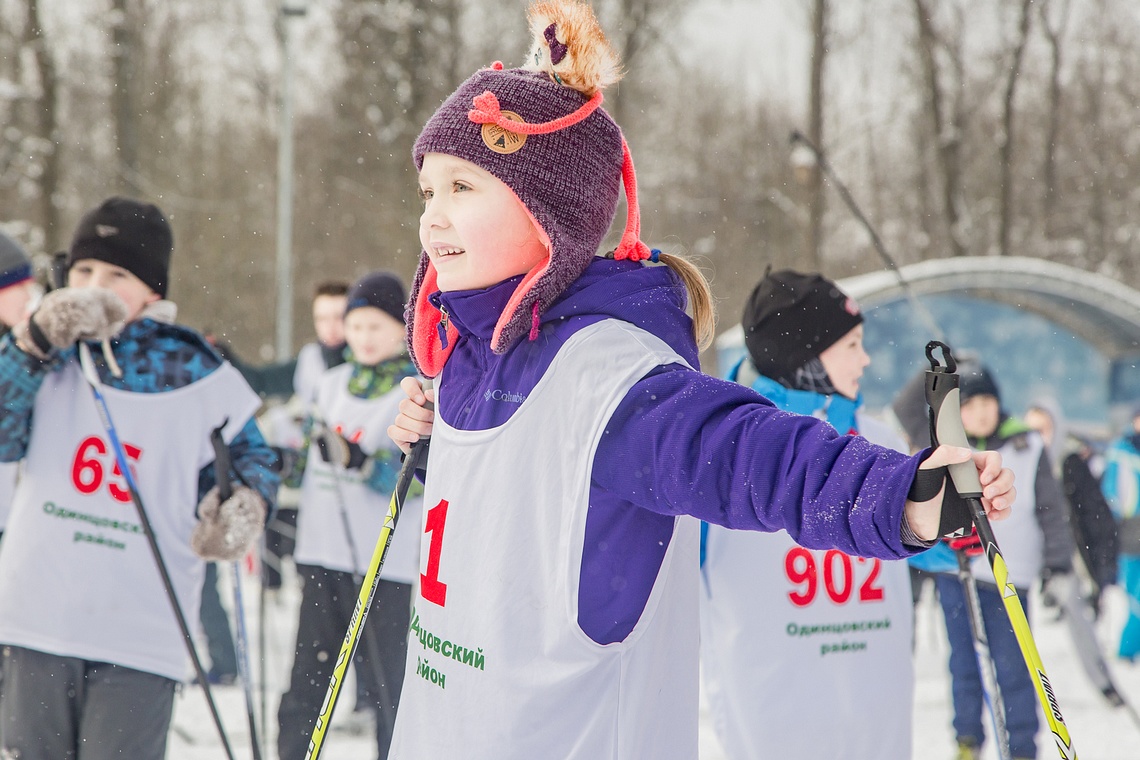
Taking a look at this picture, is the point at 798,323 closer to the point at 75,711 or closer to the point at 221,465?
the point at 221,465

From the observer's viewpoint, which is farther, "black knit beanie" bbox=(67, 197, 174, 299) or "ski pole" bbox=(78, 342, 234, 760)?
"black knit beanie" bbox=(67, 197, 174, 299)

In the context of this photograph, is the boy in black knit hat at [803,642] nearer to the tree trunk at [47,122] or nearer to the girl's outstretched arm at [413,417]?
the girl's outstretched arm at [413,417]

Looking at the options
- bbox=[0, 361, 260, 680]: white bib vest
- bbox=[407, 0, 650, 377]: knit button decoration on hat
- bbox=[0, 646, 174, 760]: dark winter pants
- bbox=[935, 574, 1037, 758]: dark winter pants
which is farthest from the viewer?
bbox=[935, 574, 1037, 758]: dark winter pants

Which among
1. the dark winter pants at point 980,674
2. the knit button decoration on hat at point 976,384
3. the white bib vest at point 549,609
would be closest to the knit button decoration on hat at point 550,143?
the white bib vest at point 549,609

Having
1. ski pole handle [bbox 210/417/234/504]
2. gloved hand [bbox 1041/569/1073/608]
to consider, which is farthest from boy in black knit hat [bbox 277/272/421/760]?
gloved hand [bbox 1041/569/1073/608]

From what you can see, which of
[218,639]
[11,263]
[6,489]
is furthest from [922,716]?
[11,263]

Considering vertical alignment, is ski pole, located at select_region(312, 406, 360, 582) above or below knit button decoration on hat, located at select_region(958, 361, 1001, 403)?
below

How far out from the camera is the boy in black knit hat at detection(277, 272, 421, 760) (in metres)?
4.31

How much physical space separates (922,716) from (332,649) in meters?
3.46

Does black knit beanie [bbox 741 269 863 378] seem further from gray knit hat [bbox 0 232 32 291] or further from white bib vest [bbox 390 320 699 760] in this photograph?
gray knit hat [bbox 0 232 32 291]

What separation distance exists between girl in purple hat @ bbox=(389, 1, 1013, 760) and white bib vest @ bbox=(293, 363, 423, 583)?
283 cm

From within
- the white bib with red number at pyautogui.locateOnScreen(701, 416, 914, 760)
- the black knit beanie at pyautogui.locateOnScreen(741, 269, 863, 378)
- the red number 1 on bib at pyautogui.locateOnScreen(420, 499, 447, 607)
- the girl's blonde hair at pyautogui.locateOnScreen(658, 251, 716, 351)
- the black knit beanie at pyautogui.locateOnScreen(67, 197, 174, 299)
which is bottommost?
the white bib with red number at pyautogui.locateOnScreen(701, 416, 914, 760)

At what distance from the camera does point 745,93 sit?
75.6ft

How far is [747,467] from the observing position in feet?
4.56
